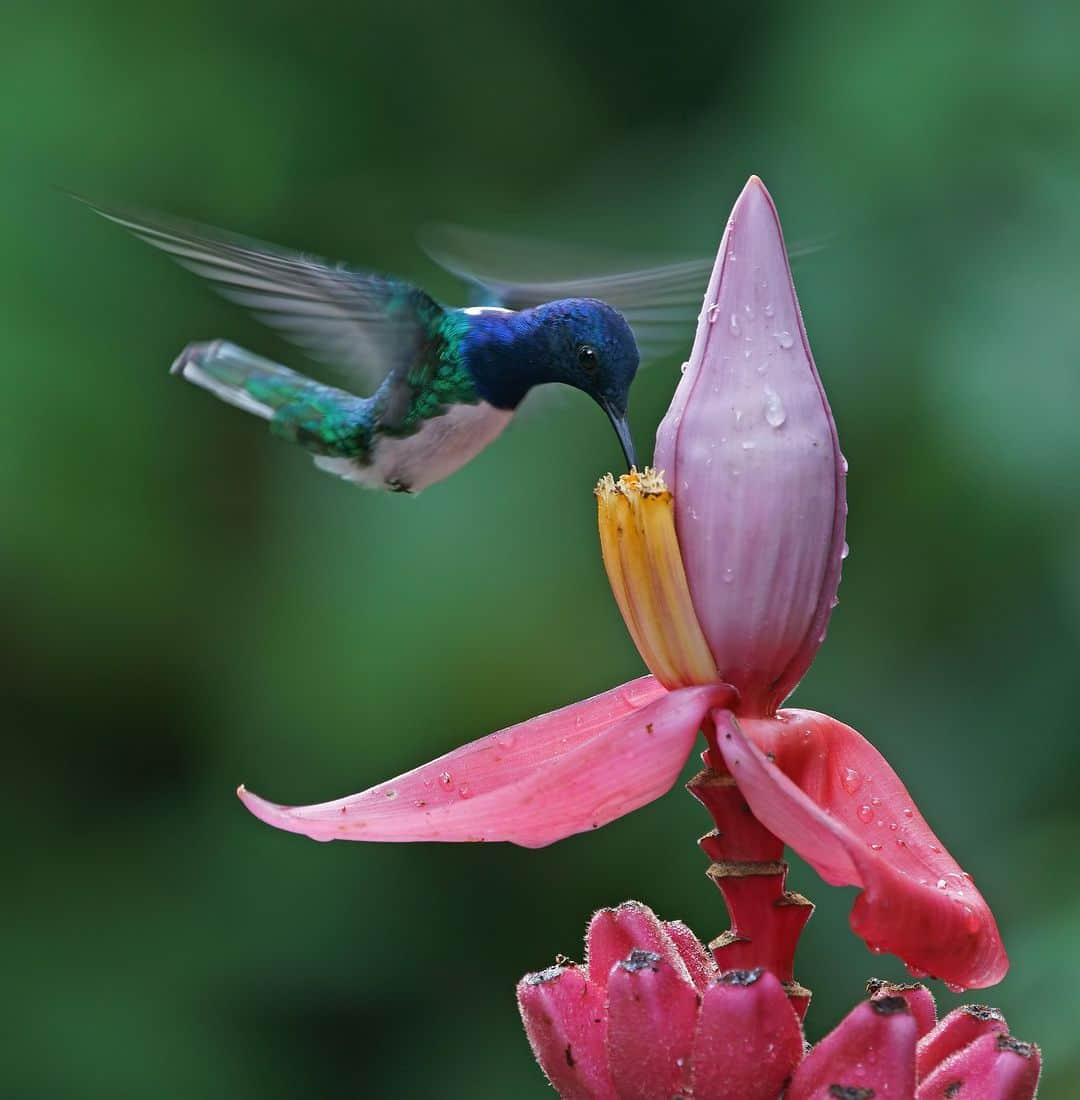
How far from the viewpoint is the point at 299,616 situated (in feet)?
9.41

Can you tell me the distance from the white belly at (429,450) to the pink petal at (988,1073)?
134 centimetres

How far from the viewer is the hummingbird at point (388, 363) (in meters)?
1.98

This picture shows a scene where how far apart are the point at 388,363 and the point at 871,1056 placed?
148 centimetres

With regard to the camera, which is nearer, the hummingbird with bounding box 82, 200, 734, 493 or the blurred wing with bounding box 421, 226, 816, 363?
the hummingbird with bounding box 82, 200, 734, 493

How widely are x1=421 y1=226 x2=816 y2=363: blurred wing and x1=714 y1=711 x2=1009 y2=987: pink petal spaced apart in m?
1.28

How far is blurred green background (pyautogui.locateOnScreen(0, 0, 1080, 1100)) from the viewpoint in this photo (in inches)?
99.8

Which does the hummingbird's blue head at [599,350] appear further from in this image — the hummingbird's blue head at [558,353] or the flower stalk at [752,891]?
the flower stalk at [752,891]

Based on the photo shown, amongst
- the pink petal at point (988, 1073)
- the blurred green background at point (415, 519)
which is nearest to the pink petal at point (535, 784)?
the pink petal at point (988, 1073)

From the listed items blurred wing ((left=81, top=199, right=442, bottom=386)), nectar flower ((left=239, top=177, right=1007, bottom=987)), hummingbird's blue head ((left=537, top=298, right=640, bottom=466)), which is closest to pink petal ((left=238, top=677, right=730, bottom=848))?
nectar flower ((left=239, top=177, right=1007, bottom=987))

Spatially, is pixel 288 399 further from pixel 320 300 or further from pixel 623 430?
pixel 623 430

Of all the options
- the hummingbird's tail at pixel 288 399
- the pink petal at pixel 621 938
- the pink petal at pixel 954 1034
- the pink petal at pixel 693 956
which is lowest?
the pink petal at pixel 954 1034

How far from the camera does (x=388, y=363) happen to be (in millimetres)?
2215

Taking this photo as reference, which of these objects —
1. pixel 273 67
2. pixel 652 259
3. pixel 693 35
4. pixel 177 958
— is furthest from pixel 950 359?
pixel 177 958

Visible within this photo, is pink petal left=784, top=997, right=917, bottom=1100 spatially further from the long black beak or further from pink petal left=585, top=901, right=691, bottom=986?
the long black beak
